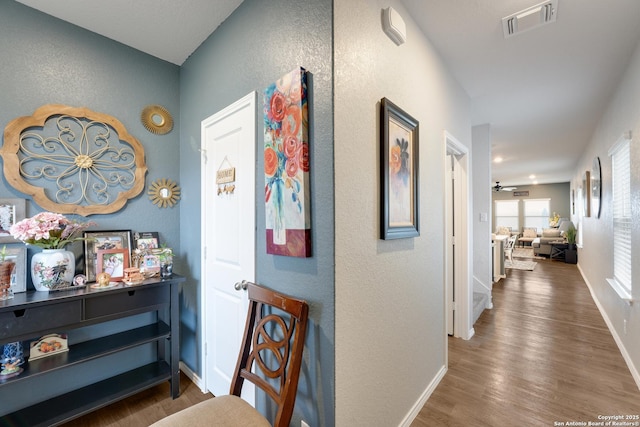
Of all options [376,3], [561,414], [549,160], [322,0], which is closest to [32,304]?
[322,0]

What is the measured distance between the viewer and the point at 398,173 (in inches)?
63.8

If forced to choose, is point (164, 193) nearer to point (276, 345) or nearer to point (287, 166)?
point (287, 166)

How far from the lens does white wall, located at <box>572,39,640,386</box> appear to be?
2176mm

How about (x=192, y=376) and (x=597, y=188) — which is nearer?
(x=192, y=376)

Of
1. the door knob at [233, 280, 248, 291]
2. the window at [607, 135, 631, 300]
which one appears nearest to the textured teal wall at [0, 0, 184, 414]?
the door knob at [233, 280, 248, 291]

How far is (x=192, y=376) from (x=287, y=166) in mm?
2008

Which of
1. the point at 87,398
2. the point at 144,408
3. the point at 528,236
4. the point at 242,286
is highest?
the point at 242,286

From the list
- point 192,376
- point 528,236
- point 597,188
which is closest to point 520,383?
point 192,376

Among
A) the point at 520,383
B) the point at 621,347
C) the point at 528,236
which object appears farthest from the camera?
the point at 528,236

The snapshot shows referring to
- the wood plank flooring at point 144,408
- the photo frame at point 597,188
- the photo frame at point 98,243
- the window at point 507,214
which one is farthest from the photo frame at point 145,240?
the window at point 507,214

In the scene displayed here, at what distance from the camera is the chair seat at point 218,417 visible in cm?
116

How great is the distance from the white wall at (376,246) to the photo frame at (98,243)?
1.77 m

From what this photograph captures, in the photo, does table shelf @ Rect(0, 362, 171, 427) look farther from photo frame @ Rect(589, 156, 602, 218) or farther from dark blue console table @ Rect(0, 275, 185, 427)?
photo frame @ Rect(589, 156, 602, 218)

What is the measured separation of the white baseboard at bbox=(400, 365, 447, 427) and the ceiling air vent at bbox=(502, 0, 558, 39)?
2.63 metres
